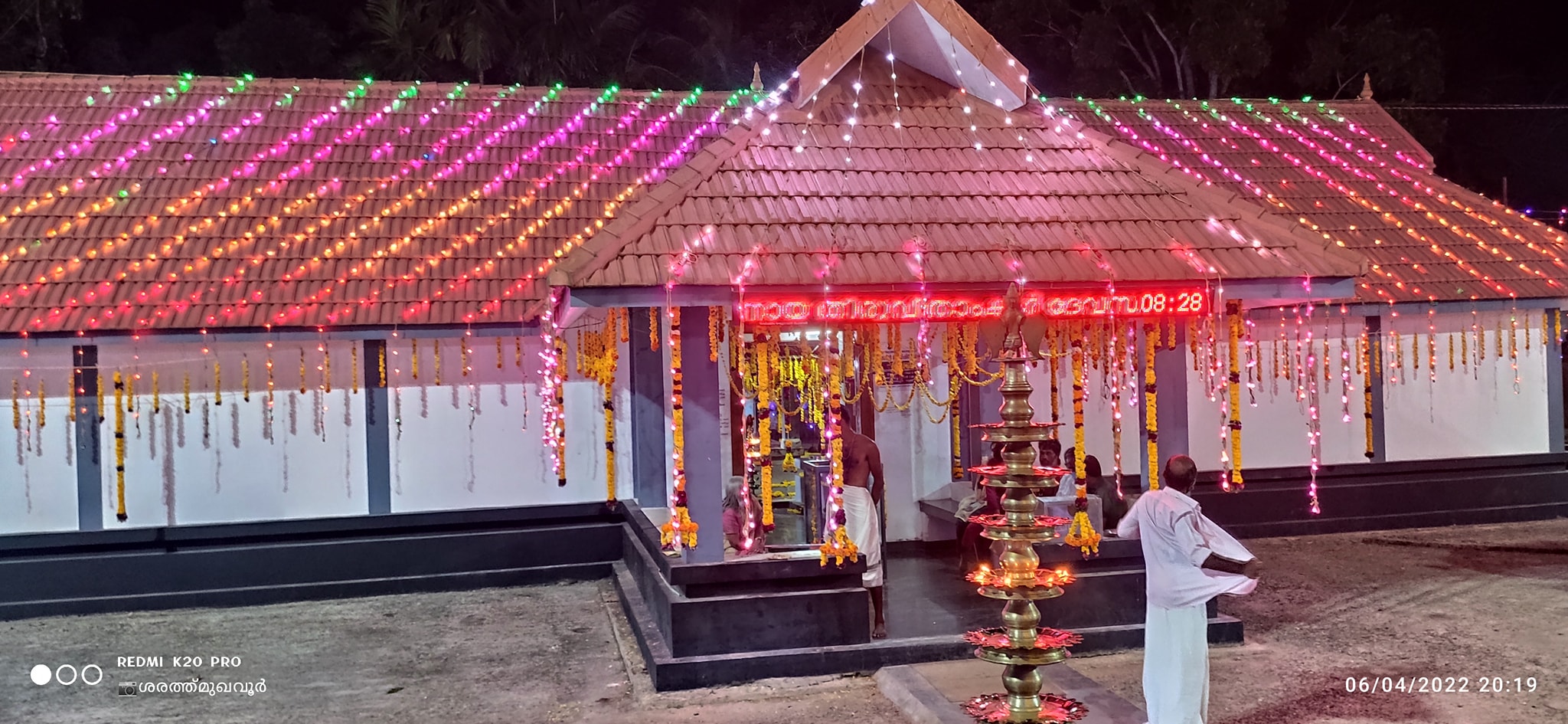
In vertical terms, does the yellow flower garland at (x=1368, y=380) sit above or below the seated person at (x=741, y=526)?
above

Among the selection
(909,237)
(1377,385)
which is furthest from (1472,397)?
(909,237)

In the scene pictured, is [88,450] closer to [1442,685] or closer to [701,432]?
[701,432]

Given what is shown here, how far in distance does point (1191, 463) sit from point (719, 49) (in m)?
21.4

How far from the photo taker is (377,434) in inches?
438

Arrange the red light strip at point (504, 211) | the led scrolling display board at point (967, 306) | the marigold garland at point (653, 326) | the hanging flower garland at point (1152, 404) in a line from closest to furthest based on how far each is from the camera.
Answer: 1. the led scrolling display board at point (967, 306)
2. the hanging flower garland at point (1152, 404)
3. the marigold garland at point (653, 326)
4. the red light strip at point (504, 211)

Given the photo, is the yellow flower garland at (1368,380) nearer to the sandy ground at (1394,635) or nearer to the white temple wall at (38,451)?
the sandy ground at (1394,635)

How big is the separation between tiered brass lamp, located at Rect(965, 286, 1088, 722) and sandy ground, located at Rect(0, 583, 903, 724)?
278 centimetres

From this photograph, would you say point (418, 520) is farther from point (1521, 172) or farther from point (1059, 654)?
point (1521, 172)

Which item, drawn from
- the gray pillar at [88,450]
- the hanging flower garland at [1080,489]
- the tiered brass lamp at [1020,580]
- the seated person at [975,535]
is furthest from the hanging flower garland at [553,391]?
the tiered brass lamp at [1020,580]

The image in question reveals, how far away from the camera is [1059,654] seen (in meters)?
4.25

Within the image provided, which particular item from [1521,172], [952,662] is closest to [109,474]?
[952,662]

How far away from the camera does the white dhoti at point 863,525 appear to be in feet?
28.3

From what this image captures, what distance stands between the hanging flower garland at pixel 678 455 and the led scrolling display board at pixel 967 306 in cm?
57

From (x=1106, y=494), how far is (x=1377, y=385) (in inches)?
226
